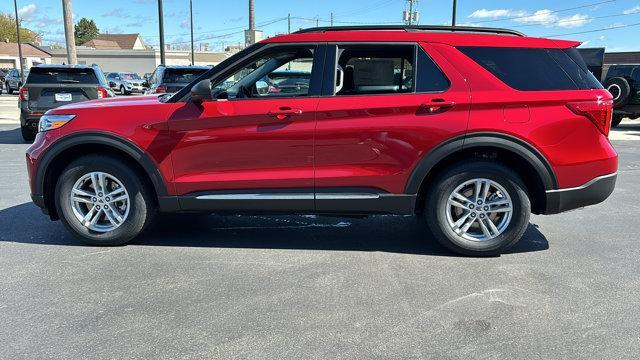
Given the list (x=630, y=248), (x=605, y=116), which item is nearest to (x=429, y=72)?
(x=605, y=116)

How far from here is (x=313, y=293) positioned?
3.65 metres

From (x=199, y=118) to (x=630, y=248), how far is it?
4.03 meters

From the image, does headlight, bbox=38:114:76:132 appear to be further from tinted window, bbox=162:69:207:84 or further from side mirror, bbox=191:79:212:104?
tinted window, bbox=162:69:207:84

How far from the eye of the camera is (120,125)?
4363mm

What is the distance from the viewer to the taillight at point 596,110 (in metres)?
4.13

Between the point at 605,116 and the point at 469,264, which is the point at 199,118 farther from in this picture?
the point at 605,116

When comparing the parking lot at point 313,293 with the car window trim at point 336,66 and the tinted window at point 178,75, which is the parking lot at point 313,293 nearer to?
the car window trim at point 336,66

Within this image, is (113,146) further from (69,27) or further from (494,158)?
(69,27)

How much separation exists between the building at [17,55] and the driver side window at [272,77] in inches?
3043

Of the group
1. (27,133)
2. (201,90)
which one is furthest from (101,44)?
(201,90)

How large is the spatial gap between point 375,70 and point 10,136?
1145 centimetres

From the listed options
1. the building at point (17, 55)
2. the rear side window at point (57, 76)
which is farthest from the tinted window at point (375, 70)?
the building at point (17, 55)

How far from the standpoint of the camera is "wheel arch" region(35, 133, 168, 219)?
4367 mm

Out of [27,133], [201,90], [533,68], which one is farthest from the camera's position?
[27,133]
